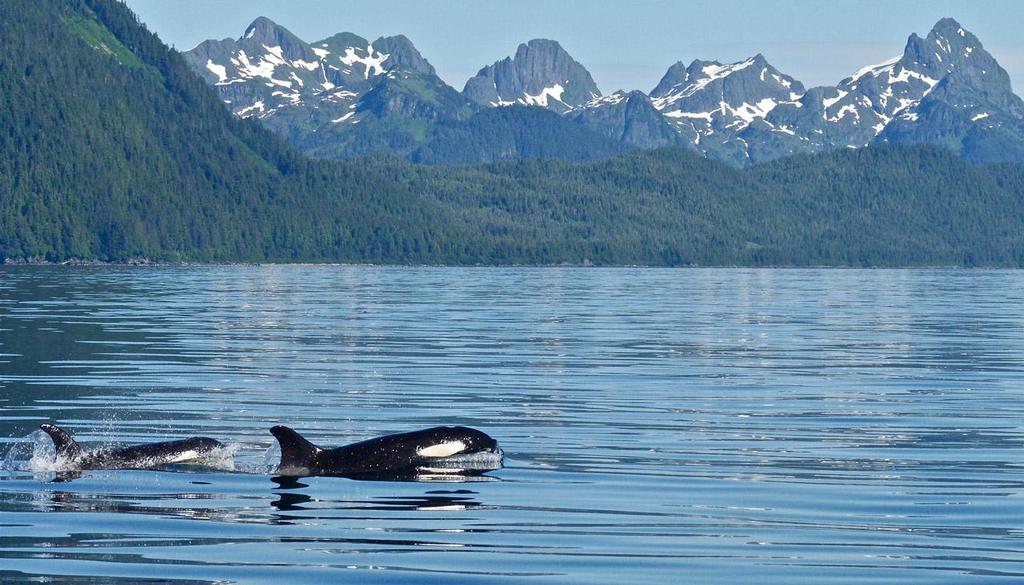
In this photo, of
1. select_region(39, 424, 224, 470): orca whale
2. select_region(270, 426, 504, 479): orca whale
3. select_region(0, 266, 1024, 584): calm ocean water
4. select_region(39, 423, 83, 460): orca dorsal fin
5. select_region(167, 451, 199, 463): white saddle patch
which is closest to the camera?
select_region(0, 266, 1024, 584): calm ocean water

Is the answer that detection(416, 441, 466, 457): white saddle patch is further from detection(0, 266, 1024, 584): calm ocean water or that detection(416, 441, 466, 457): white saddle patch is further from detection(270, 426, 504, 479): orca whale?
detection(0, 266, 1024, 584): calm ocean water

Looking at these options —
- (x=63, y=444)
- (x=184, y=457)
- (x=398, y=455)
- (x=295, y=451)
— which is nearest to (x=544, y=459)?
(x=398, y=455)

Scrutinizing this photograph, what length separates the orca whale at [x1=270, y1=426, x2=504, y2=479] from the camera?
26672 millimetres

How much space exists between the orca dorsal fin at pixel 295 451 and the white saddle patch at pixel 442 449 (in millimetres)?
1625

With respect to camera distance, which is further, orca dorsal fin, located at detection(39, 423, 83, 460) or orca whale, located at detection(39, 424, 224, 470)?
orca whale, located at detection(39, 424, 224, 470)

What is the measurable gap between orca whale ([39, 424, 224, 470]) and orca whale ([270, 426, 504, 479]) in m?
1.59

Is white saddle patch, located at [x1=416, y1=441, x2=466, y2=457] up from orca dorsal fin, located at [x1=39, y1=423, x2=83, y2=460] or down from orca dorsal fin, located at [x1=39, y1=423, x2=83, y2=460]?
down

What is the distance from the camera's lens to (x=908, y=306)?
113750 millimetres

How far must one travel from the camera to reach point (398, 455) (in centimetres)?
2711

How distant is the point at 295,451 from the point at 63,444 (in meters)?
3.52

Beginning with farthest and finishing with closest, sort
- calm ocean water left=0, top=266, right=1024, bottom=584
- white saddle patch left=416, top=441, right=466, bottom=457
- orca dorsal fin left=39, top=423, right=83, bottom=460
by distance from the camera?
white saddle patch left=416, top=441, right=466, bottom=457
orca dorsal fin left=39, top=423, right=83, bottom=460
calm ocean water left=0, top=266, right=1024, bottom=584

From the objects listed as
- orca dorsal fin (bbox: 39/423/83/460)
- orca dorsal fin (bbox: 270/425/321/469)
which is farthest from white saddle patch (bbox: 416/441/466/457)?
orca dorsal fin (bbox: 39/423/83/460)

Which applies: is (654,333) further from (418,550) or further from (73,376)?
(418,550)

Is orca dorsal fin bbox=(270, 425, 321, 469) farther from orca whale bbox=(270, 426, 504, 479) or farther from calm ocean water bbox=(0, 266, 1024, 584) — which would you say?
calm ocean water bbox=(0, 266, 1024, 584)
